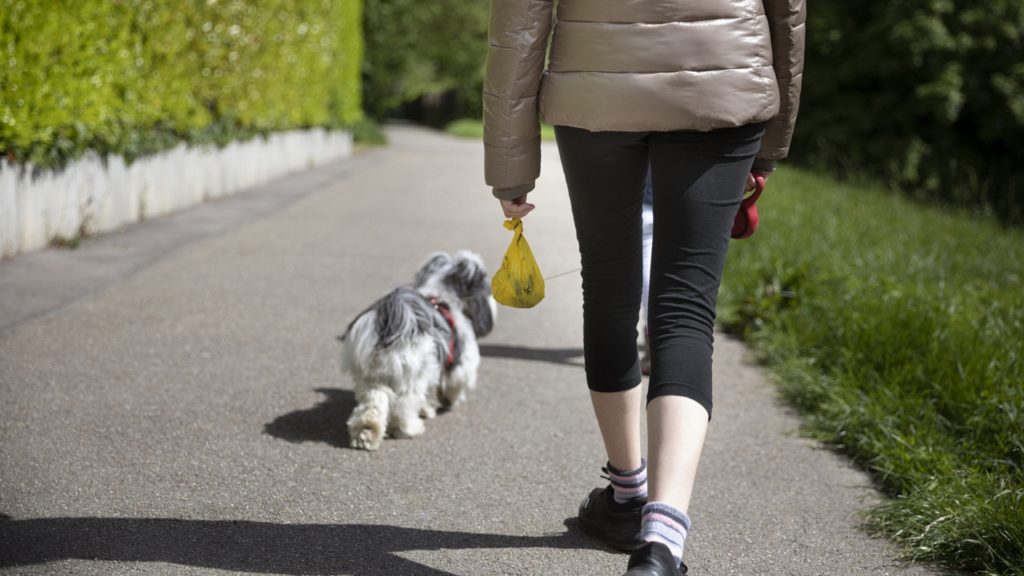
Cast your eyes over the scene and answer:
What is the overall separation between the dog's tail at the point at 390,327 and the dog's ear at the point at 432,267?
0.40m

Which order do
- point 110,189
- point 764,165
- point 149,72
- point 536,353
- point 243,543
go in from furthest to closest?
point 149,72, point 110,189, point 536,353, point 764,165, point 243,543

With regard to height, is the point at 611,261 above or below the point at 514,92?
below

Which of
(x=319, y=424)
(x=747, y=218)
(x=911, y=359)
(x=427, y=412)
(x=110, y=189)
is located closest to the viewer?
(x=747, y=218)

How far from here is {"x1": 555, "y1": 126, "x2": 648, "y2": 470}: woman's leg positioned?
2.79m

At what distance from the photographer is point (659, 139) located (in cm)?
273

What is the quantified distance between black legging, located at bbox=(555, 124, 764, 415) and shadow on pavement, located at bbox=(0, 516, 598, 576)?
817mm

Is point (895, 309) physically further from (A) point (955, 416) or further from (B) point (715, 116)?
(B) point (715, 116)

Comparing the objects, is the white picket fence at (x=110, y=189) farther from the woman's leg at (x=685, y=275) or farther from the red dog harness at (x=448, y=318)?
the woman's leg at (x=685, y=275)

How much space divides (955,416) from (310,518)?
8.75 feet

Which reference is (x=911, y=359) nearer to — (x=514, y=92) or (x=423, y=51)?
(x=514, y=92)

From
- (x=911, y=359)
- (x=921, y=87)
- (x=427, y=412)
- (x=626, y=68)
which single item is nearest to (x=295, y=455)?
(x=427, y=412)

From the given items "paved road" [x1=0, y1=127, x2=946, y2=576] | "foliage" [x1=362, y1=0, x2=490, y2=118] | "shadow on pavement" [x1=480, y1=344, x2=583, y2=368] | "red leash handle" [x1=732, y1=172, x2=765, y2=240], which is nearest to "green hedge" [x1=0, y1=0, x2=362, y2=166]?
"paved road" [x1=0, y1=127, x2=946, y2=576]

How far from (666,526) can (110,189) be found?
23.5ft

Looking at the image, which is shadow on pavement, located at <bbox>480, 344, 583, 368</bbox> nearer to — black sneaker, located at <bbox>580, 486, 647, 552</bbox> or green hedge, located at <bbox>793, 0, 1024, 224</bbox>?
black sneaker, located at <bbox>580, 486, 647, 552</bbox>
